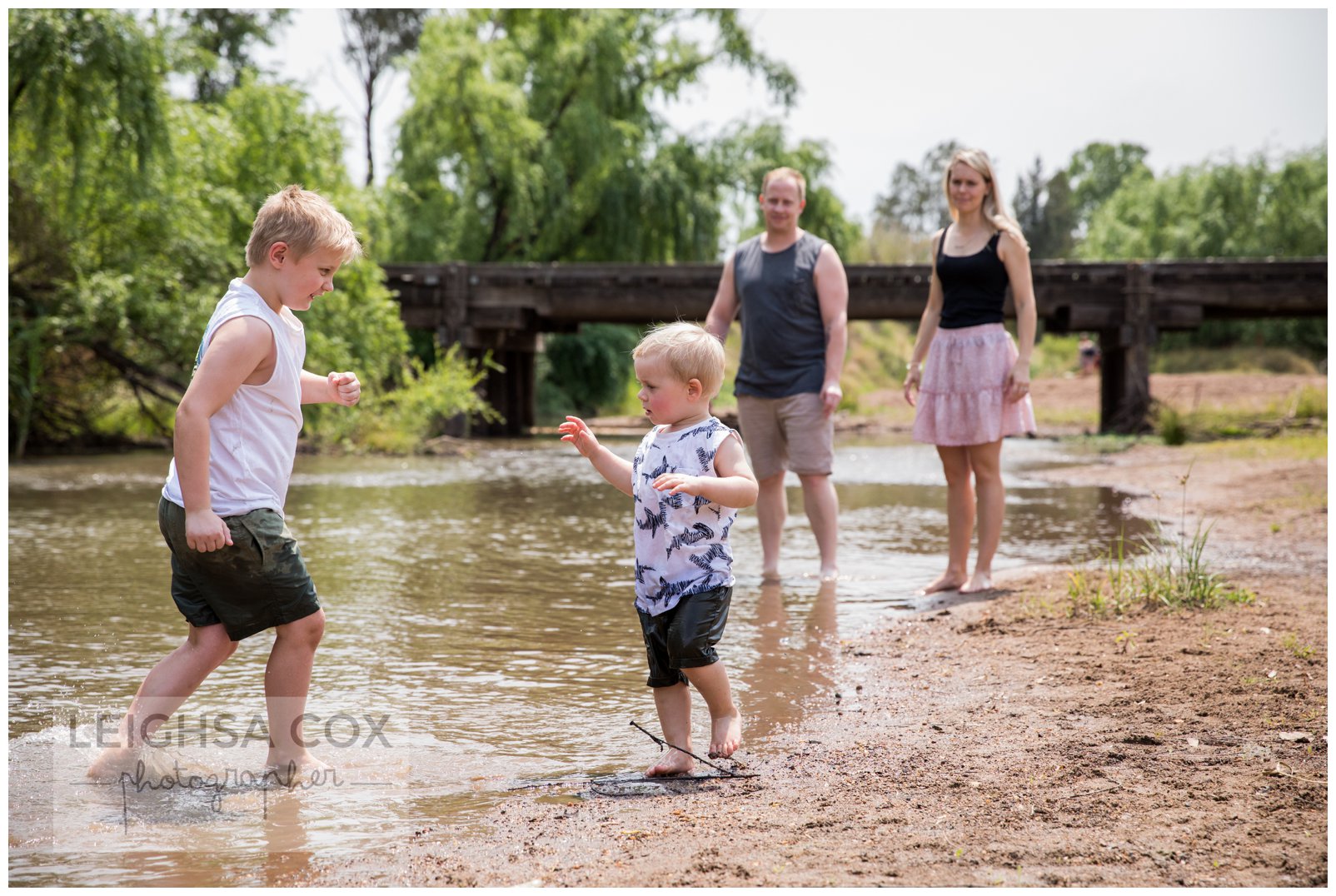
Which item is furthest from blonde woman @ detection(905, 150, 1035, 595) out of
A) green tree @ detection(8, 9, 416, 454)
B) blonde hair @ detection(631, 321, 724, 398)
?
green tree @ detection(8, 9, 416, 454)

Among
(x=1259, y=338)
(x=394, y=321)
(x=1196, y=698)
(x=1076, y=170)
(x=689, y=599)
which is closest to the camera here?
(x=689, y=599)

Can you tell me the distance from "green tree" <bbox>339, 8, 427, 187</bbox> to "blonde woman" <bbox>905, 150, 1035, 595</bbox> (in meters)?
37.1

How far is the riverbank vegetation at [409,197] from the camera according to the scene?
14648 millimetres

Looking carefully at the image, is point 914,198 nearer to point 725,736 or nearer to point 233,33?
point 233,33

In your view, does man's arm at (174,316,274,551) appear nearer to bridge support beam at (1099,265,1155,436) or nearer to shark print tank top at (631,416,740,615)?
shark print tank top at (631,416,740,615)

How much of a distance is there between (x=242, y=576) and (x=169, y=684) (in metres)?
0.36

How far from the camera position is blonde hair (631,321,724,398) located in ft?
11.2

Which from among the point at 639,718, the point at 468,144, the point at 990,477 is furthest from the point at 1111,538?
the point at 468,144

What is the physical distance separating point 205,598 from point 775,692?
180cm

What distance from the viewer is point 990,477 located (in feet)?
20.0

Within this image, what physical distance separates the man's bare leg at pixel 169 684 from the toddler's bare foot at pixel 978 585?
3.65 meters

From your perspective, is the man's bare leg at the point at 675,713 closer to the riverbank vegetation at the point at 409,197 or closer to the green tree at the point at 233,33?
the riverbank vegetation at the point at 409,197

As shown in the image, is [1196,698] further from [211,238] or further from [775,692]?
[211,238]

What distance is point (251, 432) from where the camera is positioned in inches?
127
